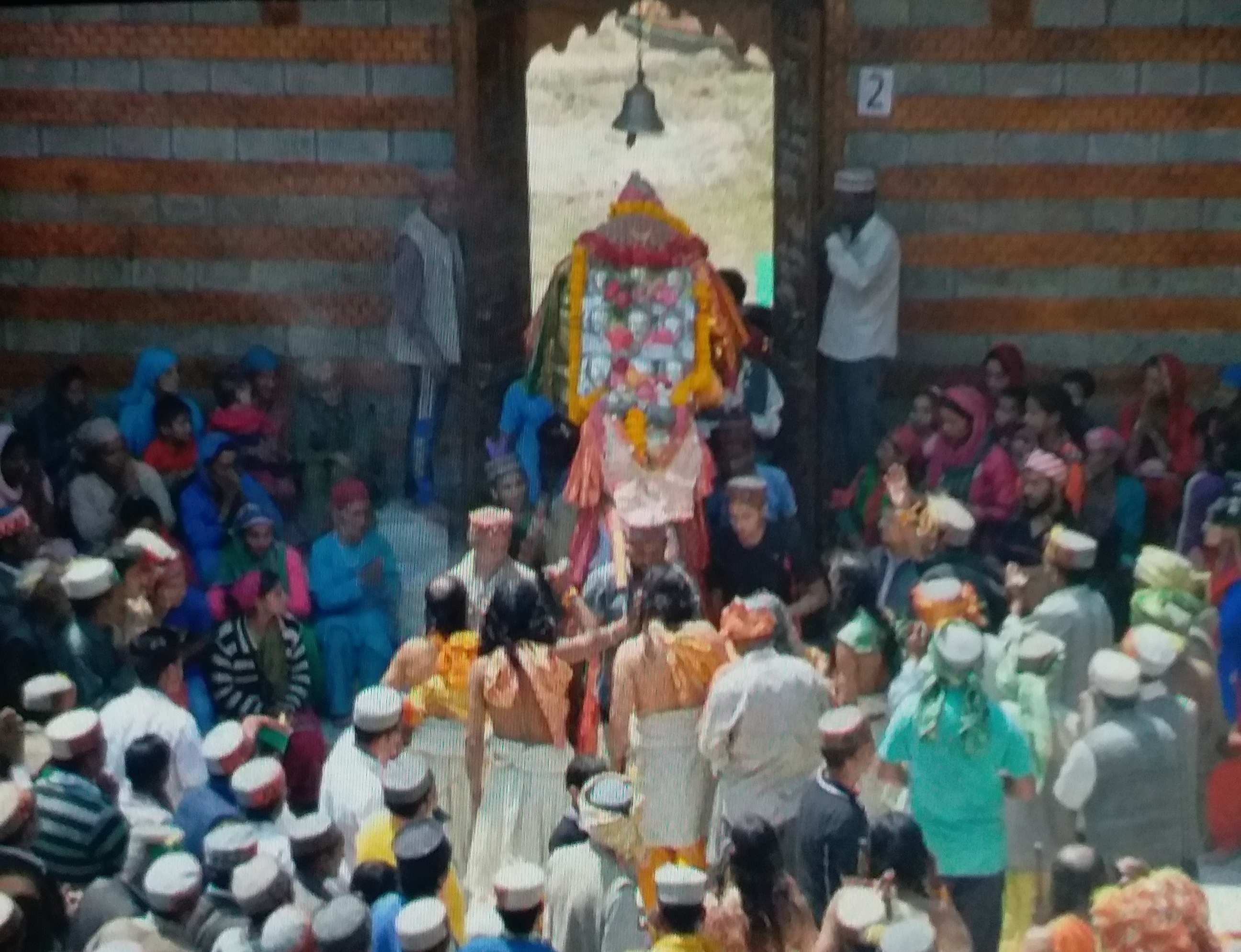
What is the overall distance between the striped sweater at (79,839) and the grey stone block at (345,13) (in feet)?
18.1

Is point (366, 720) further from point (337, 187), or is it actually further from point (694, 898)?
point (337, 187)

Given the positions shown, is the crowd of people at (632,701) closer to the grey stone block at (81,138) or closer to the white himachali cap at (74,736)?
the white himachali cap at (74,736)

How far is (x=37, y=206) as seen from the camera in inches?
448

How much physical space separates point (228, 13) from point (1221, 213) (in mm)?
5068

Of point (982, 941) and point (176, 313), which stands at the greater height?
point (176, 313)

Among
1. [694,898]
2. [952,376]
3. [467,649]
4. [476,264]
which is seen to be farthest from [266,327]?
[694,898]

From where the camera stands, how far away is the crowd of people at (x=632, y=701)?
19.7 ft

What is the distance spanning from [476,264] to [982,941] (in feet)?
17.2

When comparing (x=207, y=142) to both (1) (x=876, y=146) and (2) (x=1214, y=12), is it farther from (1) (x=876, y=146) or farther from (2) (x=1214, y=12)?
(2) (x=1214, y=12)

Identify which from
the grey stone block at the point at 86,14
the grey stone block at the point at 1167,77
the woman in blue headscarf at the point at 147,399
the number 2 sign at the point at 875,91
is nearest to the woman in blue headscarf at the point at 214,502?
the woman in blue headscarf at the point at 147,399

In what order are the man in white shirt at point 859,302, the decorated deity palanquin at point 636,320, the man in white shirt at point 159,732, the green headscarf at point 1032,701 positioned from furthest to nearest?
the man in white shirt at point 859,302 < the decorated deity palanquin at point 636,320 < the man in white shirt at point 159,732 < the green headscarf at point 1032,701

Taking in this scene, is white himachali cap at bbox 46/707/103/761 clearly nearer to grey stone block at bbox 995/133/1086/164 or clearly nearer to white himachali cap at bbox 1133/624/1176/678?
white himachali cap at bbox 1133/624/1176/678

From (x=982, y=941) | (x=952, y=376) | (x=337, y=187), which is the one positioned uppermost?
(x=337, y=187)

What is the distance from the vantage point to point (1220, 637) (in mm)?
8133
